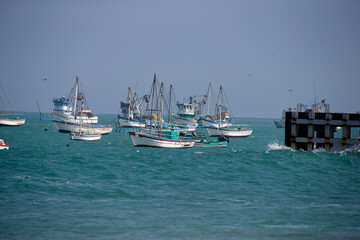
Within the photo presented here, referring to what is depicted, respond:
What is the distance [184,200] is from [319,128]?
23056 millimetres

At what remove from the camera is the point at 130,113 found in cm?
14275

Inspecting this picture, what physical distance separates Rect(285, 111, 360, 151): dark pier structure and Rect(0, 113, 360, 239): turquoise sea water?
1.63 m

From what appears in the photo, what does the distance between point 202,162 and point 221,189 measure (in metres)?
14.2

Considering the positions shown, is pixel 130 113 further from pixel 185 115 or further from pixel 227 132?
pixel 227 132

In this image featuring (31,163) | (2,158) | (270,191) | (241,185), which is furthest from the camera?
(2,158)

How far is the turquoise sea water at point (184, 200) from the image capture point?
18.1 m

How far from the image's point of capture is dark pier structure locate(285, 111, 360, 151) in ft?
131

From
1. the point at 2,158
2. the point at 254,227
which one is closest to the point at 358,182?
the point at 254,227

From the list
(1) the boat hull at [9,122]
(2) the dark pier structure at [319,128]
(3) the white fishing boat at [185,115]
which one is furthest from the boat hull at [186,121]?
(2) the dark pier structure at [319,128]

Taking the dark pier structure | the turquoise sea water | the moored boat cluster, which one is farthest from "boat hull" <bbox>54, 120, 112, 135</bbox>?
the dark pier structure

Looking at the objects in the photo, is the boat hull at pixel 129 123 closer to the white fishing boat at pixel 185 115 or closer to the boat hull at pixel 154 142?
the white fishing boat at pixel 185 115

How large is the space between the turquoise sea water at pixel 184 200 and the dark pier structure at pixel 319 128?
1.63 m

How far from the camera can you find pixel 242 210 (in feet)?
70.2

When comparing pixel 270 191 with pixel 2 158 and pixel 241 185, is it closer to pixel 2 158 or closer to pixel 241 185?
pixel 241 185
